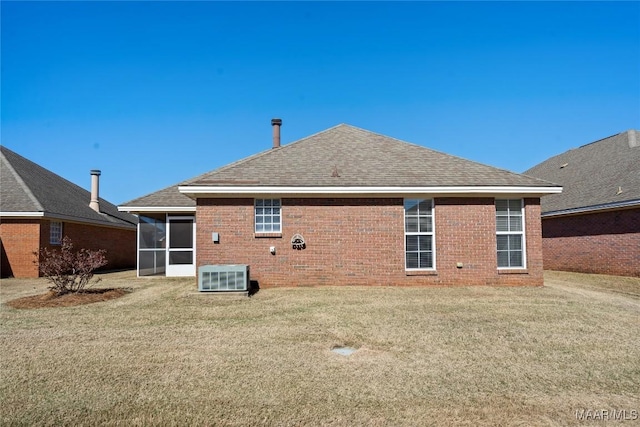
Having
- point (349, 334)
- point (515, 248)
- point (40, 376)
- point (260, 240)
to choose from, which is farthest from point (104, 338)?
point (515, 248)

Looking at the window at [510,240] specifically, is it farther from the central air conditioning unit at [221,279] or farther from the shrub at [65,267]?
the shrub at [65,267]

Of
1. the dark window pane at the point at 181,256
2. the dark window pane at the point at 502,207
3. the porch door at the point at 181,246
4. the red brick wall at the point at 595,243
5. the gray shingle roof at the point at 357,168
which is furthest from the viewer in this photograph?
the dark window pane at the point at 181,256

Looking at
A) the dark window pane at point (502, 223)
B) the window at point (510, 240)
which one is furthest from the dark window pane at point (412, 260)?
the dark window pane at point (502, 223)

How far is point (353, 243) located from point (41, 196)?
15223mm

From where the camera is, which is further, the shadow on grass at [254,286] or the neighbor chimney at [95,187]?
the neighbor chimney at [95,187]

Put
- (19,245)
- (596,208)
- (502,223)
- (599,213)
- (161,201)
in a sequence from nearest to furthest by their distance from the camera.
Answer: (502,223), (161,201), (596,208), (599,213), (19,245)

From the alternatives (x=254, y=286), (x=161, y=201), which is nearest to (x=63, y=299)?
A: (x=254, y=286)

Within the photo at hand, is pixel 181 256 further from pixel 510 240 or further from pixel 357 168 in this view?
pixel 510 240

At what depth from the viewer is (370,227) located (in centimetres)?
1230

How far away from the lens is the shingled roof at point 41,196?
17.5 meters

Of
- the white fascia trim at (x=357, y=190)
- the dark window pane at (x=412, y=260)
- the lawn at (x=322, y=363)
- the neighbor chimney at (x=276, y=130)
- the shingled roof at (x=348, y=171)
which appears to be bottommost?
the lawn at (x=322, y=363)

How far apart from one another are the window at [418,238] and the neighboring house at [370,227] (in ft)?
0.10

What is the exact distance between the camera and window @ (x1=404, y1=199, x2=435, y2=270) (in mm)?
12469

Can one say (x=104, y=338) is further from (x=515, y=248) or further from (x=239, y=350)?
(x=515, y=248)
